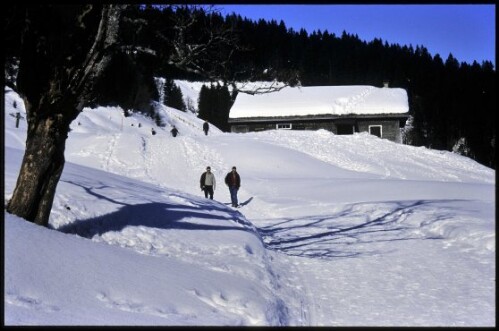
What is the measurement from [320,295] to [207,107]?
7889cm

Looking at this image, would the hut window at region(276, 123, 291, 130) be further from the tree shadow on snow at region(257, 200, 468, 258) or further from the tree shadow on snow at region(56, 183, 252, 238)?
the tree shadow on snow at region(56, 183, 252, 238)

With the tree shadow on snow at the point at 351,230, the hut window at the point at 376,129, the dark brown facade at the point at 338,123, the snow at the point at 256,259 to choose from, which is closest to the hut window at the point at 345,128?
the dark brown facade at the point at 338,123

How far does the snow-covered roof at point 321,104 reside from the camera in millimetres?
45688

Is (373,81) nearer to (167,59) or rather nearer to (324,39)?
(324,39)

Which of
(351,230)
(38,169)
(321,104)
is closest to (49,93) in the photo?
(38,169)

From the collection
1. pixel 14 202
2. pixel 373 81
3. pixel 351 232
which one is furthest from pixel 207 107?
pixel 14 202

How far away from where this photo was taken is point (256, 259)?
892 cm

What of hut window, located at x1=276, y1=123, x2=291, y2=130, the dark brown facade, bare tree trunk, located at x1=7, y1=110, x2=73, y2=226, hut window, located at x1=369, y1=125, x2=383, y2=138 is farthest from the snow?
hut window, located at x1=276, y1=123, x2=291, y2=130

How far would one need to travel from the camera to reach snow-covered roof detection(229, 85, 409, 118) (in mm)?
45688

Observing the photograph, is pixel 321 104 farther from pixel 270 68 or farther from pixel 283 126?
pixel 270 68

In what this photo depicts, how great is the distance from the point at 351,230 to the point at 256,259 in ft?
17.2

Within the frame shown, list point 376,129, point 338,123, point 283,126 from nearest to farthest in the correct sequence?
point 376,129 < point 338,123 < point 283,126

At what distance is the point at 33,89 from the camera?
7488mm

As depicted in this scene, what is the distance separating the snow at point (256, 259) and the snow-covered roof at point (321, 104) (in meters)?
25.0
